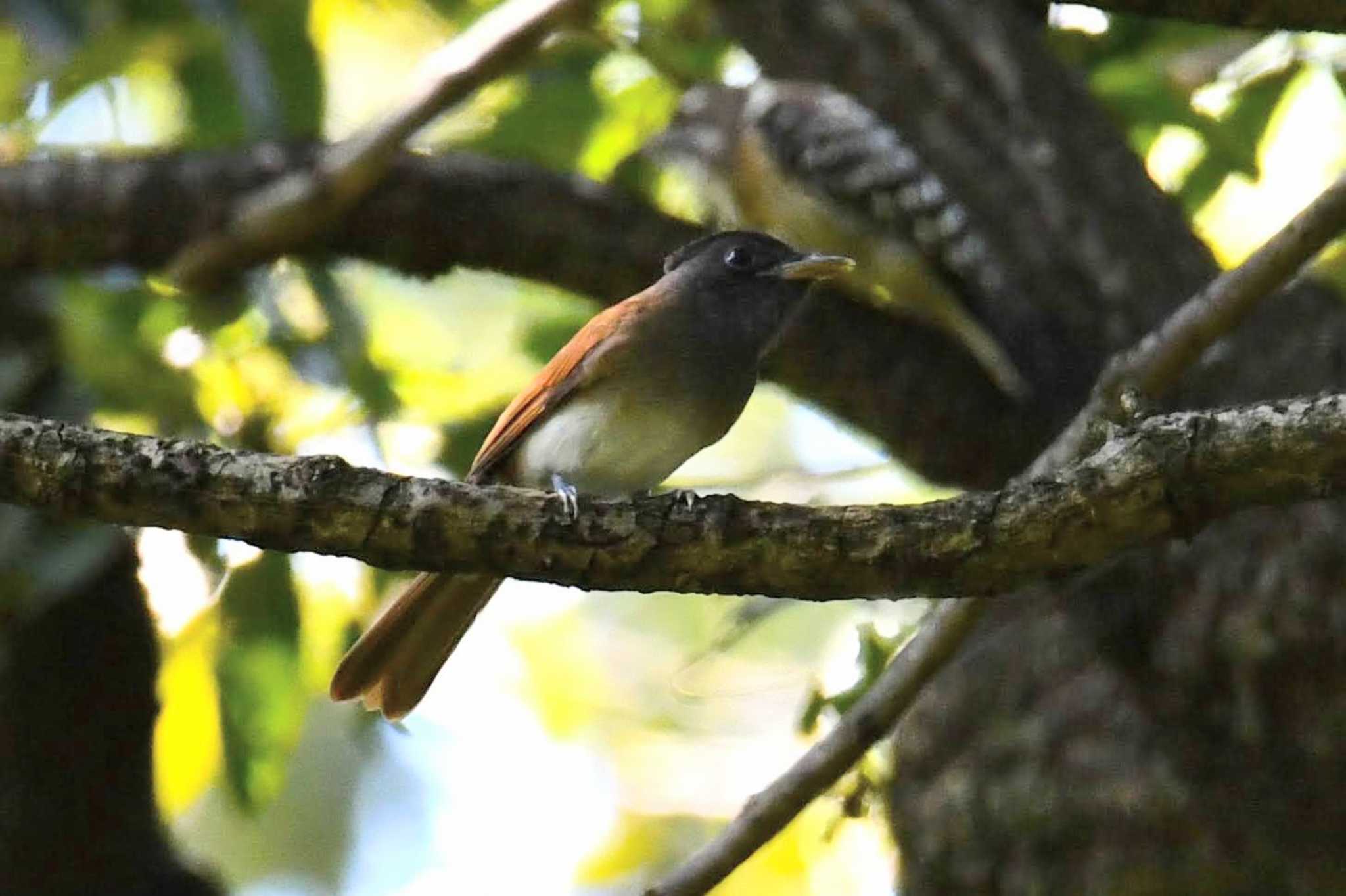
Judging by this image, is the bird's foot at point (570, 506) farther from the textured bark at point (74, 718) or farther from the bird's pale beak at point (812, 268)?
the textured bark at point (74, 718)

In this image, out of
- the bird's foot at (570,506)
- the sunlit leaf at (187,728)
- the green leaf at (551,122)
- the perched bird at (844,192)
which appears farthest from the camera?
the perched bird at (844,192)

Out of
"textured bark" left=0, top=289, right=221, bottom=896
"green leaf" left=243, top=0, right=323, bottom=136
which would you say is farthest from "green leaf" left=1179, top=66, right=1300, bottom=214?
"textured bark" left=0, top=289, right=221, bottom=896

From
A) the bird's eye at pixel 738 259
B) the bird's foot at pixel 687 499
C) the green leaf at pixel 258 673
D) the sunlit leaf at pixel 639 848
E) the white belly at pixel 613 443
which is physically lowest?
the sunlit leaf at pixel 639 848

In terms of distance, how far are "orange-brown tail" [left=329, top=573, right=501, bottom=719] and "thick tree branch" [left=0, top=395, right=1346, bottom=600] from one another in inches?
40.0

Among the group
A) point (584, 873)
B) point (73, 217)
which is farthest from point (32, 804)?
point (584, 873)

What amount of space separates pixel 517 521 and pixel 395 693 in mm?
1200

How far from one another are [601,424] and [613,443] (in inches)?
2.1

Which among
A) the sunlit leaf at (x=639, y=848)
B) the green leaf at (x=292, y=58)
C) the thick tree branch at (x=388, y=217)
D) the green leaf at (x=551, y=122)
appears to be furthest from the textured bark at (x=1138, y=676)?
the sunlit leaf at (x=639, y=848)

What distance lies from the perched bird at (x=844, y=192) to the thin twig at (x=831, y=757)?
1.64 metres

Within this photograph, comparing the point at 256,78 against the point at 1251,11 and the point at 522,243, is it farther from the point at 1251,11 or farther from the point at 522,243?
the point at 1251,11

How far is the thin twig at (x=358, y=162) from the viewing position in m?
4.42

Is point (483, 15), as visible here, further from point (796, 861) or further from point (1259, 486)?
point (1259, 486)

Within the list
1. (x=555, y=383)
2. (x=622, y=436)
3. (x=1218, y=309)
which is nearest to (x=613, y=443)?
(x=622, y=436)

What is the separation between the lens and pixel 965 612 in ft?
10.5
